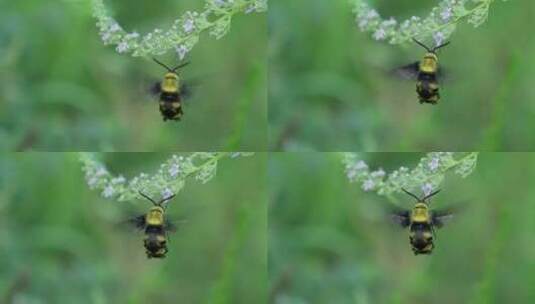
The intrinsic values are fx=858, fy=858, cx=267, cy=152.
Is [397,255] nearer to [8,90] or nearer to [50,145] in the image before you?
[50,145]

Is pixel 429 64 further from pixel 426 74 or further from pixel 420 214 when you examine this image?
pixel 420 214

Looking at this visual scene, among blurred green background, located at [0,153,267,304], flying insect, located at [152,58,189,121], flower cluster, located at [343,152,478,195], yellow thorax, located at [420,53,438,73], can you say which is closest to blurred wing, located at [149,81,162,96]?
flying insect, located at [152,58,189,121]

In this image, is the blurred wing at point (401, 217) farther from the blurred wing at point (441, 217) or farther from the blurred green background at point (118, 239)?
the blurred green background at point (118, 239)

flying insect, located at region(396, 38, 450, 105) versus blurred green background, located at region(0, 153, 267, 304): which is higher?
flying insect, located at region(396, 38, 450, 105)

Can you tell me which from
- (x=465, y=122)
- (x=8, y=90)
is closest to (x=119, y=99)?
(x=8, y=90)

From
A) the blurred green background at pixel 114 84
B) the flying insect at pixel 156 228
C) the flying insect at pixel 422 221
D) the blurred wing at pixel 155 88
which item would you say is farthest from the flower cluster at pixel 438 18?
the flying insect at pixel 156 228

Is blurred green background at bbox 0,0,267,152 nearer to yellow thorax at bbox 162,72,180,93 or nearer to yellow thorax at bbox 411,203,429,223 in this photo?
yellow thorax at bbox 162,72,180,93

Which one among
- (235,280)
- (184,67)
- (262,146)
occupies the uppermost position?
(184,67)
